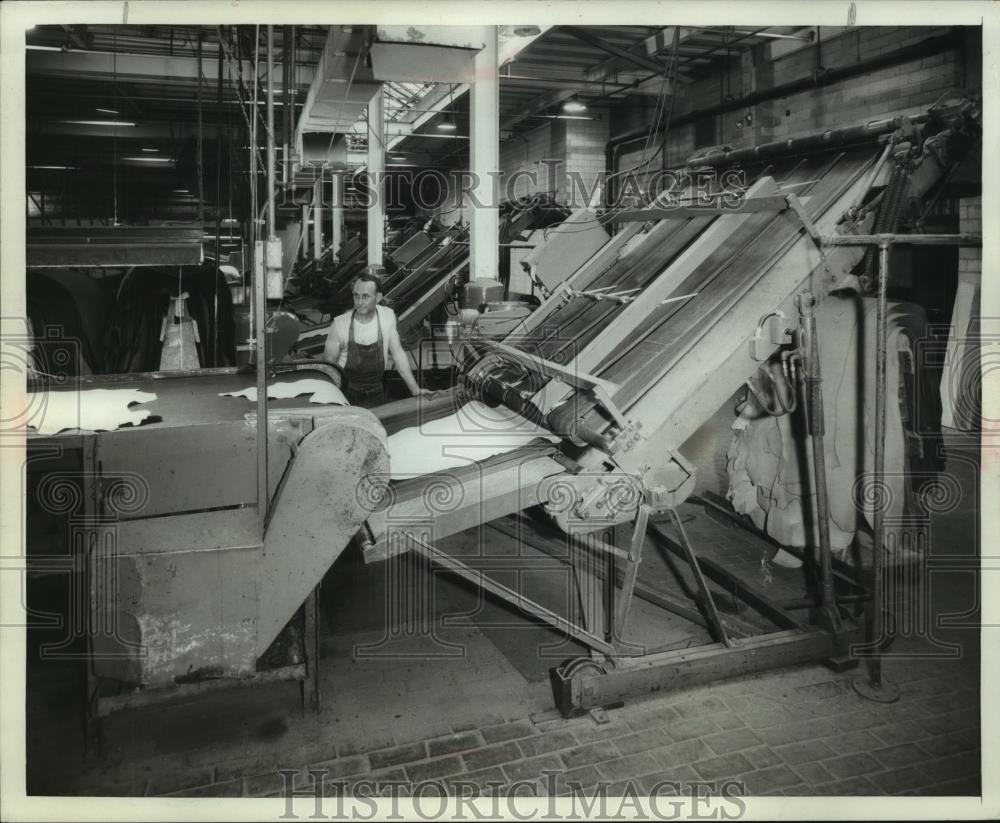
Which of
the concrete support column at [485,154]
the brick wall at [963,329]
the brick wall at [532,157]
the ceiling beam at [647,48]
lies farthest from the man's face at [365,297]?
the brick wall at [532,157]

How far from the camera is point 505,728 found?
337cm

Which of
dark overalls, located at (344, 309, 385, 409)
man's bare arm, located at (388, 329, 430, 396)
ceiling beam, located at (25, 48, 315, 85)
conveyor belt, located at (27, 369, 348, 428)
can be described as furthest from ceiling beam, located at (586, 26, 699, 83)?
conveyor belt, located at (27, 369, 348, 428)

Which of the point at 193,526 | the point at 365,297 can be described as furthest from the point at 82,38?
the point at 193,526

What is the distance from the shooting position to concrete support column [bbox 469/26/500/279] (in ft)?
17.1

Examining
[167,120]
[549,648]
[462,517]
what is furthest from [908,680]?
[167,120]

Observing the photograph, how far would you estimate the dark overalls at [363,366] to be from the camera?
19.3 ft

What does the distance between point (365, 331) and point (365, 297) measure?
0.85ft

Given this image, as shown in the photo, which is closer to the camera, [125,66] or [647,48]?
[647,48]

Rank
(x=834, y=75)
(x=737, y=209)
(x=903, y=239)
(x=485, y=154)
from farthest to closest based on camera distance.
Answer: (x=834, y=75) < (x=485, y=154) < (x=737, y=209) < (x=903, y=239)

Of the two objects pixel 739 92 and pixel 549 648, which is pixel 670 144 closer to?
pixel 739 92

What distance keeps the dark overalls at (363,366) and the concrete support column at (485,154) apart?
3.08 feet

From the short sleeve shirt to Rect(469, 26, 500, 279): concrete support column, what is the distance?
754 millimetres

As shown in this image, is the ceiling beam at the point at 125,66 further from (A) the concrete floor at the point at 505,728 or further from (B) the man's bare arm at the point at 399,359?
(A) the concrete floor at the point at 505,728

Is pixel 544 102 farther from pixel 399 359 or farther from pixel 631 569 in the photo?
pixel 631 569
